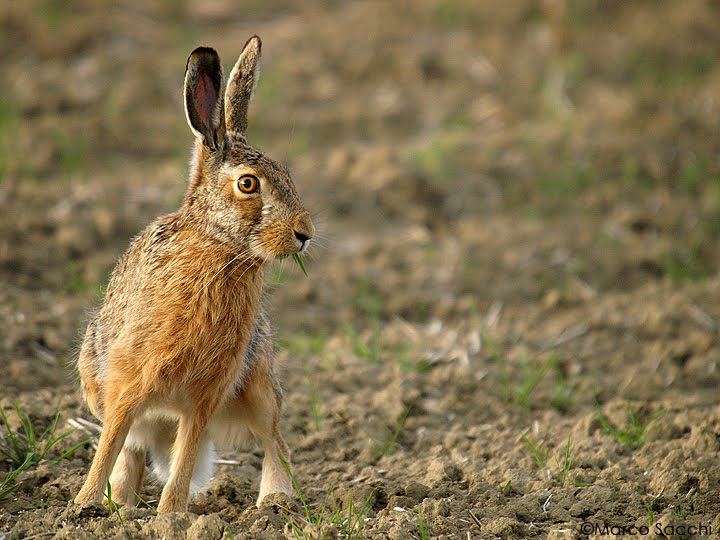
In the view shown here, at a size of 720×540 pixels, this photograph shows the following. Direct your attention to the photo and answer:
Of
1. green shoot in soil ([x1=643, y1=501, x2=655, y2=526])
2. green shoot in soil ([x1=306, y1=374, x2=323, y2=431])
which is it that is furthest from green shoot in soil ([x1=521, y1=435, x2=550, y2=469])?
green shoot in soil ([x1=306, y1=374, x2=323, y2=431])

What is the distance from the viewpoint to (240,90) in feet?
15.9

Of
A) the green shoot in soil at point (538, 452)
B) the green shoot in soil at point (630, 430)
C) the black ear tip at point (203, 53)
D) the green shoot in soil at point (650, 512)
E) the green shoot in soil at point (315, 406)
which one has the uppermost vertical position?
the black ear tip at point (203, 53)

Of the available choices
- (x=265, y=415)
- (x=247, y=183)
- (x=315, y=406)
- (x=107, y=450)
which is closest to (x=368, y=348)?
(x=315, y=406)

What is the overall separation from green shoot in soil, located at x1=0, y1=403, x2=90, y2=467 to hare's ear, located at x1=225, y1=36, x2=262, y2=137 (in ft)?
5.42

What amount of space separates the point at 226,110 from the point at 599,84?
→ 25.5 ft

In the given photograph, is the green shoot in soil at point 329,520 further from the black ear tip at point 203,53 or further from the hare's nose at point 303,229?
the black ear tip at point 203,53

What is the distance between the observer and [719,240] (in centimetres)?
899

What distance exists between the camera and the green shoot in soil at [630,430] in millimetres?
5559

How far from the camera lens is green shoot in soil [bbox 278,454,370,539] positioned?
424 cm

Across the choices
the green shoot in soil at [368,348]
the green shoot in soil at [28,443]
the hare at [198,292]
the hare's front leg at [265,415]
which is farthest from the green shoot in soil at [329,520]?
the green shoot in soil at [368,348]

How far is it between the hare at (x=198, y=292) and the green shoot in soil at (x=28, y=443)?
0.31 m

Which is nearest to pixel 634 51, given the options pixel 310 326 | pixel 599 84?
pixel 599 84

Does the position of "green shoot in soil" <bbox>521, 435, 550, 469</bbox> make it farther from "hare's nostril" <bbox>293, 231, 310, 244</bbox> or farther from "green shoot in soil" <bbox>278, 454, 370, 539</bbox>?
"hare's nostril" <bbox>293, 231, 310, 244</bbox>

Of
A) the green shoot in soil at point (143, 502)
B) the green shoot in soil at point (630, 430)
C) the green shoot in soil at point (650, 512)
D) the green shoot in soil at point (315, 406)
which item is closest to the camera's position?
the green shoot in soil at point (650, 512)
